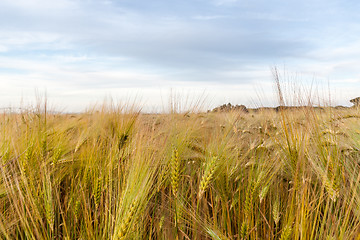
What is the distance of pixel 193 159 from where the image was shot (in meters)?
2.16

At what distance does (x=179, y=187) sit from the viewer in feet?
6.00

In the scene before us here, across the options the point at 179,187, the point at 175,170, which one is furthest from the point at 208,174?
the point at 179,187

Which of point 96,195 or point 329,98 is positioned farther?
point 329,98

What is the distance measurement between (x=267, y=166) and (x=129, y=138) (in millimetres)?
962

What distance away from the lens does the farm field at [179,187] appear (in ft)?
4.26

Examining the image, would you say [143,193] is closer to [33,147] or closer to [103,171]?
[103,171]

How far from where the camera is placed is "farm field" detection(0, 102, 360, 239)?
130 cm

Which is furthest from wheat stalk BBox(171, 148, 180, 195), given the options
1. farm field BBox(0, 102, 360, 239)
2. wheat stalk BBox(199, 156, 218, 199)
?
wheat stalk BBox(199, 156, 218, 199)

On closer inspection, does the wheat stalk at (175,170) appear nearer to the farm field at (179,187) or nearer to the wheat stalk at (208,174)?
the farm field at (179,187)

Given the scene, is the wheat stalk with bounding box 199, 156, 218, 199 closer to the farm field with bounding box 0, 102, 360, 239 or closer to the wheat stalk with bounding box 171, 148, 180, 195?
the farm field with bounding box 0, 102, 360, 239

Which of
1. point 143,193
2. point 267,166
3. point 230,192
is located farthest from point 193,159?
point 143,193

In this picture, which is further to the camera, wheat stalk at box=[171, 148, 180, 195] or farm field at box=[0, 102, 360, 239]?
wheat stalk at box=[171, 148, 180, 195]

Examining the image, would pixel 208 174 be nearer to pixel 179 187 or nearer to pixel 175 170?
pixel 175 170

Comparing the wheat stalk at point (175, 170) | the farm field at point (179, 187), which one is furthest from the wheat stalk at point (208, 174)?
the wheat stalk at point (175, 170)
